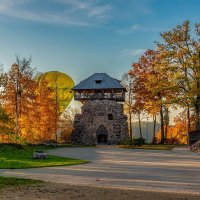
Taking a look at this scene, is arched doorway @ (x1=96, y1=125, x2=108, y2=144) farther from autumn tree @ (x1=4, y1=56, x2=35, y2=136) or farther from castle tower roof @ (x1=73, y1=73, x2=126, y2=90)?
autumn tree @ (x1=4, y1=56, x2=35, y2=136)

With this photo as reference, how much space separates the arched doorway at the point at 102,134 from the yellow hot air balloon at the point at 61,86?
19.9 ft

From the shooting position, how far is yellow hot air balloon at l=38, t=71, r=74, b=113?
49.9m

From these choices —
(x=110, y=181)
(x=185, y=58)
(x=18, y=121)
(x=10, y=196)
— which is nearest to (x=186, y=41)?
(x=185, y=58)

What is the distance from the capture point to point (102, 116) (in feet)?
163

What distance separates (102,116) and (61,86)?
806 centimetres

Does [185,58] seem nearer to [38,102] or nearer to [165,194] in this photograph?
[38,102]

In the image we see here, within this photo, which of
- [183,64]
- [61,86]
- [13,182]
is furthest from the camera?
[61,86]

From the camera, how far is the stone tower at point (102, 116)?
49.1 m

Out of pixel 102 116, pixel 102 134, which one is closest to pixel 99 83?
pixel 102 116

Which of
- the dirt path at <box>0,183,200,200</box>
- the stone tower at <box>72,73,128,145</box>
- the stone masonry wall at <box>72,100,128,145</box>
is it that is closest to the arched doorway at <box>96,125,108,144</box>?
the stone tower at <box>72,73,128,145</box>

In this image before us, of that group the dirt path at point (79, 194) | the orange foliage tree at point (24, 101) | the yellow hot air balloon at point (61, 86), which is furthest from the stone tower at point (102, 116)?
the dirt path at point (79, 194)

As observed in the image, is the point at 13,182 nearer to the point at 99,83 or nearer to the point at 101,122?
the point at 101,122

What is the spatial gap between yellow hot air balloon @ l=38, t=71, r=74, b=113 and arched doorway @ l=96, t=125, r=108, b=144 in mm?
6060

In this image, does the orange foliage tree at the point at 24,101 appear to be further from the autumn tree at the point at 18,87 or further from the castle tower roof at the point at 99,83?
the castle tower roof at the point at 99,83
